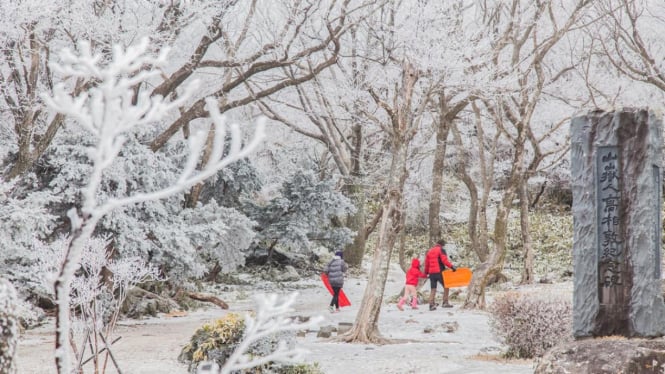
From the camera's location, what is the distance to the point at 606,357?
5.73 metres

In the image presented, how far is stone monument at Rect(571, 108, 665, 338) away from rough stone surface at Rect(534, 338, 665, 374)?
338 mm

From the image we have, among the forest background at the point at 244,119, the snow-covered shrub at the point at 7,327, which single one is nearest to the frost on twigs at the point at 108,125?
the forest background at the point at 244,119

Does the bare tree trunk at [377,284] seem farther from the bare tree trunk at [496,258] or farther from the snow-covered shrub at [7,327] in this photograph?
the snow-covered shrub at [7,327]

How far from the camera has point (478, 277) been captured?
14.1 metres

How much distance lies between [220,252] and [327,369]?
8.27 meters

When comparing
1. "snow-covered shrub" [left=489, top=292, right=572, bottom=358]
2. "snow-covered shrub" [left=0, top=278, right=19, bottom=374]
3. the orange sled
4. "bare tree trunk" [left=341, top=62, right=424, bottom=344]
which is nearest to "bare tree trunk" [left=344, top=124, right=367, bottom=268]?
the orange sled

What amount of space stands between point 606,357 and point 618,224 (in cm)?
126

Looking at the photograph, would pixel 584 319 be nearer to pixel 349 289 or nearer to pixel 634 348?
pixel 634 348

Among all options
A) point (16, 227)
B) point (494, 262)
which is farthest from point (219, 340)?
point (494, 262)

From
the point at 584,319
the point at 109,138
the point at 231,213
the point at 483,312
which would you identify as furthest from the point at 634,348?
the point at 231,213

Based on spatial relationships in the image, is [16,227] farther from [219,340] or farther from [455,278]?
[455,278]

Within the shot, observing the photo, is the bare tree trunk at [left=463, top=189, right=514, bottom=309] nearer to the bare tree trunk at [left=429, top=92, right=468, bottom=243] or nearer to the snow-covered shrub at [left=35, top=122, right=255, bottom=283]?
the bare tree trunk at [left=429, top=92, right=468, bottom=243]

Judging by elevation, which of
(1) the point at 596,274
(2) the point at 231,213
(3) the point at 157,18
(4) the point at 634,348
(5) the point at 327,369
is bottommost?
(5) the point at 327,369

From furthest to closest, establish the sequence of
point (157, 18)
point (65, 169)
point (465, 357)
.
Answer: point (157, 18) < point (65, 169) < point (465, 357)
